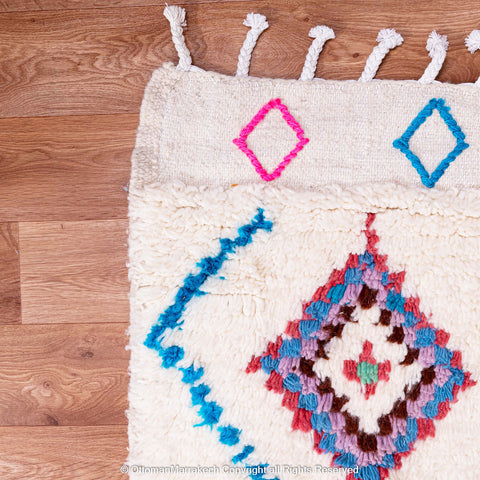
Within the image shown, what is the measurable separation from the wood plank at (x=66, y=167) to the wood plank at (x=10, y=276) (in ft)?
0.07

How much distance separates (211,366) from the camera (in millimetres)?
590

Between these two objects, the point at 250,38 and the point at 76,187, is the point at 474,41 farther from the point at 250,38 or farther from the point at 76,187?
the point at 76,187

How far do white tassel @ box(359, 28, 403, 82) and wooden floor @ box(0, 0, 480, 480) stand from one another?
0.9 inches

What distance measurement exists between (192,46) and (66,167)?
0.27 meters

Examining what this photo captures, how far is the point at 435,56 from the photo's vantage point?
60 centimetres

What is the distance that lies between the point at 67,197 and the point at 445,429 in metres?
0.65

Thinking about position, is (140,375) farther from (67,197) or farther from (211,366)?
(67,197)

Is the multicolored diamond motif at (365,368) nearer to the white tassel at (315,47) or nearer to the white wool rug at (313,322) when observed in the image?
the white wool rug at (313,322)

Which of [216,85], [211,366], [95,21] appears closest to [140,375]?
[211,366]

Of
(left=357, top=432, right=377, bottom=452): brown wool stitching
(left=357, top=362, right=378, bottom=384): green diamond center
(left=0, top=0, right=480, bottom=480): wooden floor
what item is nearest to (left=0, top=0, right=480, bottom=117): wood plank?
(left=0, top=0, right=480, bottom=480): wooden floor

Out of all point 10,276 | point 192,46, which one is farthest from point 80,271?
point 192,46

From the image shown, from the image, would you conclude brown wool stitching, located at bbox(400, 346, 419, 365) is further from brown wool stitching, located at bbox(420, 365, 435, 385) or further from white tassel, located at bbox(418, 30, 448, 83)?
white tassel, located at bbox(418, 30, 448, 83)

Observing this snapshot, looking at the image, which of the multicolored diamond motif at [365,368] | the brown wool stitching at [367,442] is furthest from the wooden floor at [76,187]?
the brown wool stitching at [367,442]

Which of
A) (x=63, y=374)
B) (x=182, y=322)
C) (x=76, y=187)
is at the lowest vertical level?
(x=63, y=374)
